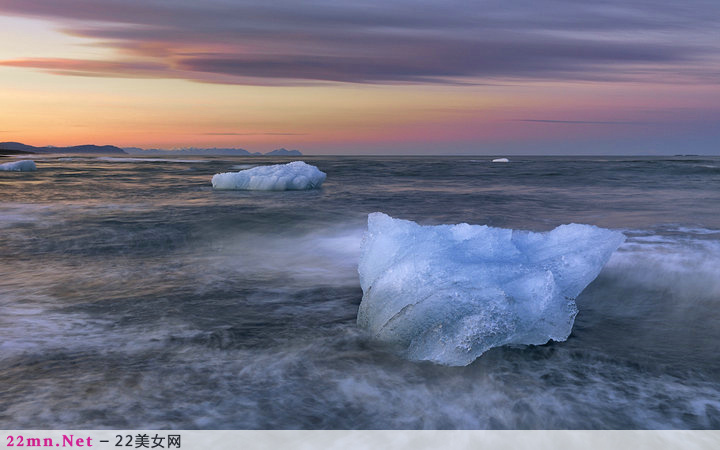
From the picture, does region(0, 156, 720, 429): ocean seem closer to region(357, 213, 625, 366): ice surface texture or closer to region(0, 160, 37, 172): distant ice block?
region(357, 213, 625, 366): ice surface texture

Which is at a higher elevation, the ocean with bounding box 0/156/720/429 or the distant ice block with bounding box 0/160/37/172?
the distant ice block with bounding box 0/160/37/172

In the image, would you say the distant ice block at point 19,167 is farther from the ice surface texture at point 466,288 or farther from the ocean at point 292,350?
the ice surface texture at point 466,288

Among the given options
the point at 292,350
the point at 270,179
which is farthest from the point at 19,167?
the point at 292,350

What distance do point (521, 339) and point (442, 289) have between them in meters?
0.68

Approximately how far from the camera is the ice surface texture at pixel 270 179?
19.1 meters

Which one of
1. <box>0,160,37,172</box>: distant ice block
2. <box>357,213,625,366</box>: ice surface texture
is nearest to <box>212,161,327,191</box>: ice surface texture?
<box>357,213,625,366</box>: ice surface texture

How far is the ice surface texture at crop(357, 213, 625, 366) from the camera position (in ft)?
12.1

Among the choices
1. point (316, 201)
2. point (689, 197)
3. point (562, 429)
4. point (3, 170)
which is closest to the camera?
point (562, 429)

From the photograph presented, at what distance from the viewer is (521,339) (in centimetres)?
386

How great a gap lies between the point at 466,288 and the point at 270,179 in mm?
15791

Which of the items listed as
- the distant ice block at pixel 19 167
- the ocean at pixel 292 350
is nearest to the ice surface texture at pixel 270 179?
the ocean at pixel 292 350

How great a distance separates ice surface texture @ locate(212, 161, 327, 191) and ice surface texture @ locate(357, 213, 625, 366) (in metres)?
14.6
